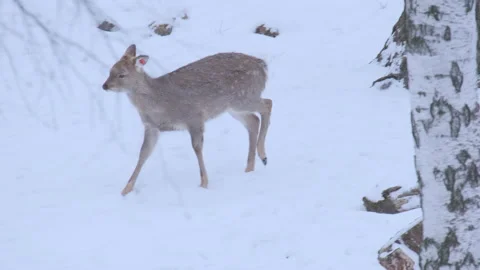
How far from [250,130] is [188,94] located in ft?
2.81

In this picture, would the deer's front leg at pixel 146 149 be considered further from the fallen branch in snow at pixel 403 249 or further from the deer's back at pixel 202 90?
the fallen branch in snow at pixel 403 249

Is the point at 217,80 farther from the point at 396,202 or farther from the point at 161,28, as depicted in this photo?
the point at 161,28

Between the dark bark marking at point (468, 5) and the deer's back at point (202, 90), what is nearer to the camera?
the dark bark marking at point (468, 5)

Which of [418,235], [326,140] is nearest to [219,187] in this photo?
[326,140]

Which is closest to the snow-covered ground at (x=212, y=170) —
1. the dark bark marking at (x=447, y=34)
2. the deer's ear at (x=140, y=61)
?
the deer's ear at (x=140, y=61)

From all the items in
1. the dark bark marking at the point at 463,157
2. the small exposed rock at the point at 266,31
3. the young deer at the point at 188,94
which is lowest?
the small exposed rock at the point at 266,31

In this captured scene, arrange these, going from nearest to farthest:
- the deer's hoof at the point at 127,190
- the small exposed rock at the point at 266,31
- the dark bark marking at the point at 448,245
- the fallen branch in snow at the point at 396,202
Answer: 1. the dark bark marking at the point at 448,245
2. the fallen branch in snow at the point at 396,202
3. the deer's hoof at the point at 127,190
4. the small exposed rock at the point at 266,31

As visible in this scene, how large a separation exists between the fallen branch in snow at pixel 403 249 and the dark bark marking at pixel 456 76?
64.0 inches

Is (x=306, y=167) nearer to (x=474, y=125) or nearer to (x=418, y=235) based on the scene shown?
(x=418, y=235)

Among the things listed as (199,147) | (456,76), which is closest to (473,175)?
(456,76)

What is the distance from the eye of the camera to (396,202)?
22.0 ft

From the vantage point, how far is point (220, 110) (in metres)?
8.60

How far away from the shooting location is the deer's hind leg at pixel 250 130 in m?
8.59

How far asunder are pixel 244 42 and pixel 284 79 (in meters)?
1.81
